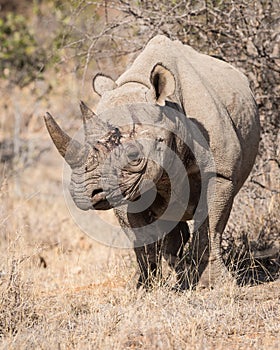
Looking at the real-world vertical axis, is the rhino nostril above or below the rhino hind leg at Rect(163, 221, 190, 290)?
above

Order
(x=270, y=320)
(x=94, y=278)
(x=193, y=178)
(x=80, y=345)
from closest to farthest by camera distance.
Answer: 1. (x=80, y=345)
2. (x=270, y=320)
3. (x=193, y=178)
4. (x=94, y=278)

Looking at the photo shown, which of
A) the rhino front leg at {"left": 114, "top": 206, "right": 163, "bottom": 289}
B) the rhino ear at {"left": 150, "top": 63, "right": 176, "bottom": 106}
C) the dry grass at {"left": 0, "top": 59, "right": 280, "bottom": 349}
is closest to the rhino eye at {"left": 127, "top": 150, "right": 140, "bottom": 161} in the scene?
the rhino ear at {"left": 150, "top": 63, "right": 176, "bottom": 106}

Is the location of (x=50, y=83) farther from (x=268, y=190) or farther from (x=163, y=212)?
(x=163, y=212)

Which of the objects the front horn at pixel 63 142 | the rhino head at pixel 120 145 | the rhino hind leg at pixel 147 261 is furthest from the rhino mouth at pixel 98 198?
the rhino hind leg at pixel 147 261

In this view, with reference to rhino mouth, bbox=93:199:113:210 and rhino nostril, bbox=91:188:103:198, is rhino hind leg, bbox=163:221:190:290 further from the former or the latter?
rhino nostril, bbox=91:188:103:198

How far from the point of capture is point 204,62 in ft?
19.2

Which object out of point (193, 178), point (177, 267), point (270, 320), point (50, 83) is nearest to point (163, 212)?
point (193, 178)

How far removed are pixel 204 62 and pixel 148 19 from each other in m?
1.32

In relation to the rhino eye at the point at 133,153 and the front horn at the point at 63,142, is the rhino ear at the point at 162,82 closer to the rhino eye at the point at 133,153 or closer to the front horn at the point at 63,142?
the rhino eye at the point at 133,153

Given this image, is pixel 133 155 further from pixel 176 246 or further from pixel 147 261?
pixel 176 246

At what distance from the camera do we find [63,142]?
14.6 feet

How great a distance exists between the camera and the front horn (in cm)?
437

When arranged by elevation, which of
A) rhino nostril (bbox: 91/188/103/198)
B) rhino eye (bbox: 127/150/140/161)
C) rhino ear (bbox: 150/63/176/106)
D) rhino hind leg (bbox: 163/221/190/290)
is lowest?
rhino hind leg (bbox: 163/221/190/290)

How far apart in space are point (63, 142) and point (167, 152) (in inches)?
29.2
